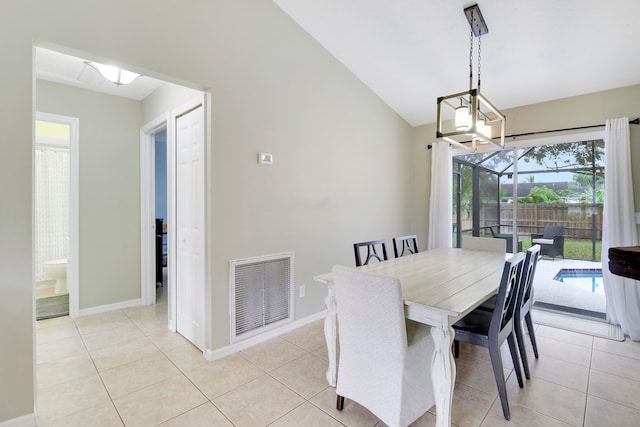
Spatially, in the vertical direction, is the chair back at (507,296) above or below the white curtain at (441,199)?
below

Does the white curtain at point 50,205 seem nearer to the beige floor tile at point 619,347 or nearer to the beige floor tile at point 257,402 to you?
the beige floor tile at point 257,402

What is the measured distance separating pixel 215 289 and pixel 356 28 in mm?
2729

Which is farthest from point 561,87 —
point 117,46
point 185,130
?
point 117,46

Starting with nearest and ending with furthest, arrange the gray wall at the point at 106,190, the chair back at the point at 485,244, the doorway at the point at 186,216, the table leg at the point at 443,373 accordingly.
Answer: the table leg at the point at 443,373 < the doorway at the point at 186,216 < the chair back at the point at 485,244 < the gray wall at the point at 106,190

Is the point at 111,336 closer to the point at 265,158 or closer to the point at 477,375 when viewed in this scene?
the point at 265,158

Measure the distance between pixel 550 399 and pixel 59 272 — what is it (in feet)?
17.6

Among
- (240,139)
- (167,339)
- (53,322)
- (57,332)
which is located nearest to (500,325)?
(240,139)

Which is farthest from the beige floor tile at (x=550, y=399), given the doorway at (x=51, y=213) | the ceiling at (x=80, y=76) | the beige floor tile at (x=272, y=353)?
the doorway at (x=51, y=213)

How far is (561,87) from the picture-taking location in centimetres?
333

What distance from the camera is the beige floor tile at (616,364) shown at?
2.35 meters

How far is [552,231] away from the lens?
368cm

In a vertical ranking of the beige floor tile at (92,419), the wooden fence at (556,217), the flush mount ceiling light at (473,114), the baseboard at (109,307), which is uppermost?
the flush mount ceiling light at (473,114)

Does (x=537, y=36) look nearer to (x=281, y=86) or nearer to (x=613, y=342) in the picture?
(x=281, y=86)

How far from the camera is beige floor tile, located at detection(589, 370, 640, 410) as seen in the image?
79.6 inches
